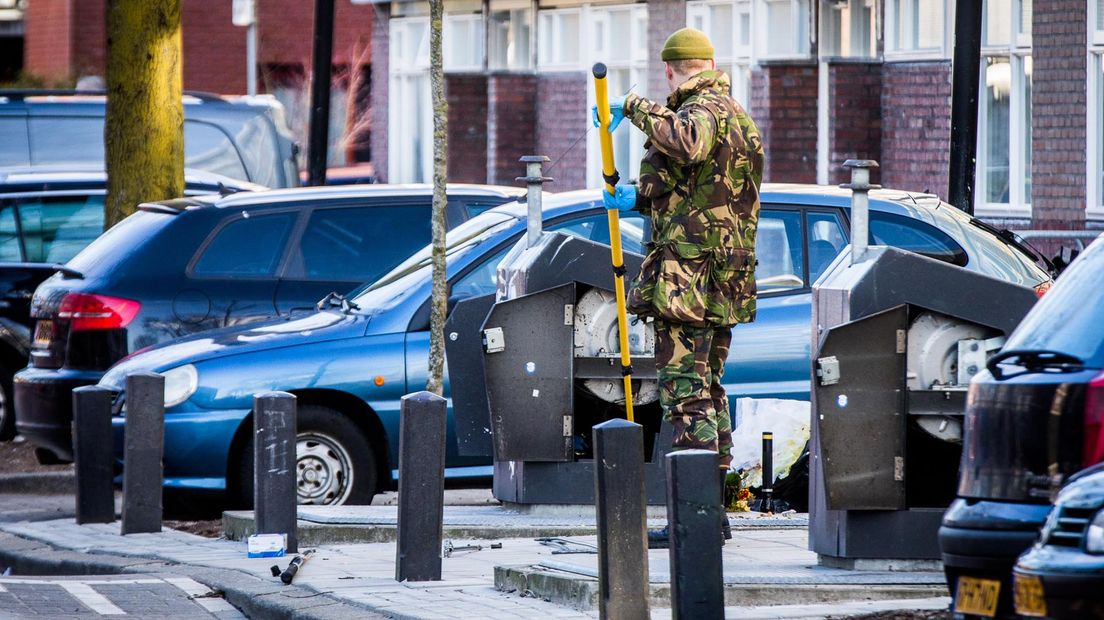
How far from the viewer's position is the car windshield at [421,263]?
36.3 feet

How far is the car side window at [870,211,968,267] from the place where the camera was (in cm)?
1066

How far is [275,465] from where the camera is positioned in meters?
9.39

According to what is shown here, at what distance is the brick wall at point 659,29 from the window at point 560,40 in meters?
1.67

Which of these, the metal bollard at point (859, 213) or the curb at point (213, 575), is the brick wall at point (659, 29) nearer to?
the curb at point (213, 575)

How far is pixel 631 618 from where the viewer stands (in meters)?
7.01

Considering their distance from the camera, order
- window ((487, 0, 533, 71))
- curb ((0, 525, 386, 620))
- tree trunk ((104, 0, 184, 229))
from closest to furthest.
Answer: curb ((0, 525, 386, 620)) → tree trunk ((104, 0, 184, 229)) → window ((487, 0, 533, 71))

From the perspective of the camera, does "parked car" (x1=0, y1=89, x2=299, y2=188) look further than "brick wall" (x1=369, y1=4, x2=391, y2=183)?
No

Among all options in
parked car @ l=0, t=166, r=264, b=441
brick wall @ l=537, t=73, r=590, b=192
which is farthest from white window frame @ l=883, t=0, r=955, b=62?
parked car @ l=0, t=166, r=264, b=441

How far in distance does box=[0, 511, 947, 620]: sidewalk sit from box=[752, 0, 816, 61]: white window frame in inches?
393

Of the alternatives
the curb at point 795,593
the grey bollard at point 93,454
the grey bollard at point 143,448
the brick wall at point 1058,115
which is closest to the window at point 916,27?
the brick wall at point 1058,115

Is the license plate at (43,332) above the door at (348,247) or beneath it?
beneath

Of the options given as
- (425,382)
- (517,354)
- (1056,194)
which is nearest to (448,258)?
(425,382)

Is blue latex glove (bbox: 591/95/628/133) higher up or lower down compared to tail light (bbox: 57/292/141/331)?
higher up

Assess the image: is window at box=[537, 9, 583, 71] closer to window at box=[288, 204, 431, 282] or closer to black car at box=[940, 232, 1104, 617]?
window at box=[288, 204, 431, 282]
